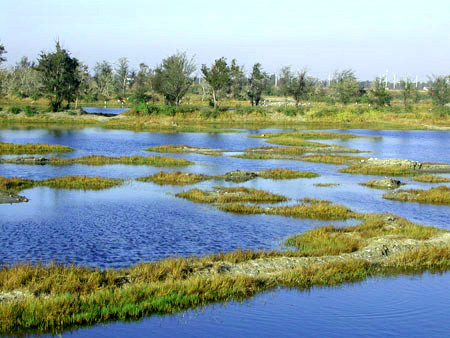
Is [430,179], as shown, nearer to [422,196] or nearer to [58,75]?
[422,196]

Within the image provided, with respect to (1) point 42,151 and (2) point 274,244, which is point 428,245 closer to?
Result: (2) point 274,244

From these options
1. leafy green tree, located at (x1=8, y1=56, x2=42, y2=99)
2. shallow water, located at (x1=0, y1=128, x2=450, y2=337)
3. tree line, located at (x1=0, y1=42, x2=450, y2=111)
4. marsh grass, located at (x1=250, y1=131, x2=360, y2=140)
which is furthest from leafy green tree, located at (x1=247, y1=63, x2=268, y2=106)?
shallow water, located at (x1=0, y1=128, x2=450, y2=337)

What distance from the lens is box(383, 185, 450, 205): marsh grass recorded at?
119ft

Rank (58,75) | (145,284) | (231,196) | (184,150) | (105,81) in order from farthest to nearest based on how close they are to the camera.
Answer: (105,81), (58,75), (184,150), (231,196), (145,284)

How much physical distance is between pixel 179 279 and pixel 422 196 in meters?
23.7

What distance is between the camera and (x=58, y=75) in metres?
106

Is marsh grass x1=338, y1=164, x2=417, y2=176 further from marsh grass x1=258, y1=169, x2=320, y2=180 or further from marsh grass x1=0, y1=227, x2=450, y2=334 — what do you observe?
marsh grass x1=0, y1=227, x2=450, y2=334

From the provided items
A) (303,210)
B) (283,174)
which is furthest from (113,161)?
(303,210)

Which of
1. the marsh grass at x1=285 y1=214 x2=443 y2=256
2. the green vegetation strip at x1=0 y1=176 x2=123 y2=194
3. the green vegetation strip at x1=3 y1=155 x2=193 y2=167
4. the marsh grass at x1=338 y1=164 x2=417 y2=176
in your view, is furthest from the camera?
the green vegetation strip at x1=3 y1=155 x2=193 y2=167

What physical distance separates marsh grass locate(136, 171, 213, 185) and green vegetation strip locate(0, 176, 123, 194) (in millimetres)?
2588

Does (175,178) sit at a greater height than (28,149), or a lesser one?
lesser

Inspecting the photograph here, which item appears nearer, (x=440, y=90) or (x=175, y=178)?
(x=175, y=178)

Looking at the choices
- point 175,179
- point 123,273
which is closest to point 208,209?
point 175,179

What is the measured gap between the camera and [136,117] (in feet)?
347
